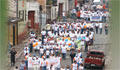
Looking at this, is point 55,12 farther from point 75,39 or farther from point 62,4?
point 75,39

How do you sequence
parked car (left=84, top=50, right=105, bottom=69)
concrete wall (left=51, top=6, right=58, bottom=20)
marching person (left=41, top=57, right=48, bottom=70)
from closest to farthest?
marching person (left=41, top=57, right=48, bottom=70), parked car (left=84, top=50, right=105, bottom=69), concrete wall (left=51, top=6, right=58, bottom=20)

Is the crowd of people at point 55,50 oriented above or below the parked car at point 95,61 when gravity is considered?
above

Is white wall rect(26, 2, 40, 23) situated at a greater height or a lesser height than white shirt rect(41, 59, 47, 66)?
greater

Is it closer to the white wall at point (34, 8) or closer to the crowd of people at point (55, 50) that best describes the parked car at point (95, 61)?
the crowd of people at point (55, 50)

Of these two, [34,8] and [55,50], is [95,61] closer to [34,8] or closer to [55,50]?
[55,50]

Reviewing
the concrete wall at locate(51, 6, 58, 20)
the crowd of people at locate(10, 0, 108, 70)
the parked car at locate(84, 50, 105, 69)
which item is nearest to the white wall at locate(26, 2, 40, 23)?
the crowd of people at locate(10, 0, 108, 70)

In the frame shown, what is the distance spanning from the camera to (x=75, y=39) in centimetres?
1817

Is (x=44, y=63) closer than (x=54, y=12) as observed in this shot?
Yes

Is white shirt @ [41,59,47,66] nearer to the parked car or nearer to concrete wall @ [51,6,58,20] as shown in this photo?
the parked car

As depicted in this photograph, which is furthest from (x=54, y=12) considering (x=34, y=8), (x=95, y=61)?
(x=95, y=61)

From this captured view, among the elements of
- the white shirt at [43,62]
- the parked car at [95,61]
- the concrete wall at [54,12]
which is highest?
the concrete wall at [54,12]

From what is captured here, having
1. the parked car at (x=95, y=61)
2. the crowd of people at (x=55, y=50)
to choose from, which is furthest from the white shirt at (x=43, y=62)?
the parked car at (x=95, y=61)

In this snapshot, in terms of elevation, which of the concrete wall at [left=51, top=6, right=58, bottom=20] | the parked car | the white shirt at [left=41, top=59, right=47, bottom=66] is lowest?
the parked car
